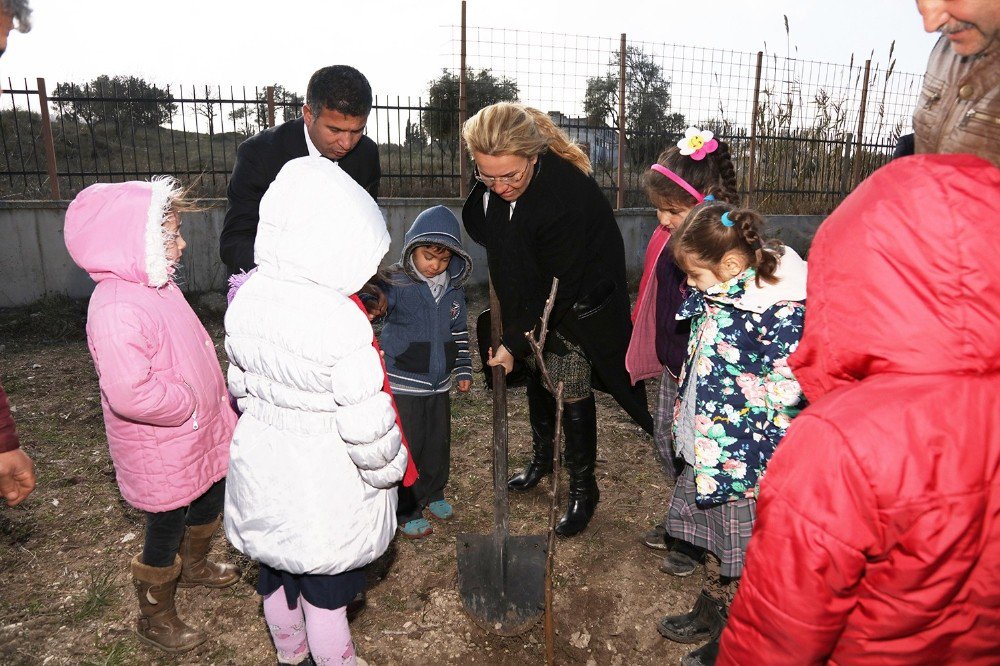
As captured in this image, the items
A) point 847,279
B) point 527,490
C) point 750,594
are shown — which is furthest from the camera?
point 527,490

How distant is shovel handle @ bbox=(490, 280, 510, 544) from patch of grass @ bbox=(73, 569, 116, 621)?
153cm

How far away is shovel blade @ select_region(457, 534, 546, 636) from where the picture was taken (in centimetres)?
251

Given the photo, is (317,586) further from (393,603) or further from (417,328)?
(417,328)

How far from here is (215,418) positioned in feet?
7.59

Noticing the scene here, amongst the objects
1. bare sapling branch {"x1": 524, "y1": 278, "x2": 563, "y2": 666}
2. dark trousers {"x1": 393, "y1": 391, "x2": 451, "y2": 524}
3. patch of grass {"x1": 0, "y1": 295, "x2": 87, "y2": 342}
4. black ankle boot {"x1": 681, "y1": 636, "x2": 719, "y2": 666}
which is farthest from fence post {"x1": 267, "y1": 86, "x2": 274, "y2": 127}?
black ankle boot {"x1": 681, "y1": 636, "x2": 719, "y2": 666}

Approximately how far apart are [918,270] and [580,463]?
226 cm

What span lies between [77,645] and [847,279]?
108 inches

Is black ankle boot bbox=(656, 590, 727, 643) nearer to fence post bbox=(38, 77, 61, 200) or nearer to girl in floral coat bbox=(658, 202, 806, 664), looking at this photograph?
girl in floral coat bbox=(658, 202, 806, 664)

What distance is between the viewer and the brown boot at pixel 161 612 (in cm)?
231

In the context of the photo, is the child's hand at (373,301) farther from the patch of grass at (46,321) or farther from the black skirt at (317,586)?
the patch of grass at (46,321)

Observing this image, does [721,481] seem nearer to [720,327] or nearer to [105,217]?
[720,327]

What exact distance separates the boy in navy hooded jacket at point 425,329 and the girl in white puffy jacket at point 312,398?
98 cm

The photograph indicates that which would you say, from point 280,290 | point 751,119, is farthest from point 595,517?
point 751,119

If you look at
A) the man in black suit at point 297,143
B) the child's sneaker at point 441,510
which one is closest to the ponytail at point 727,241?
the man in black suit at point 297,143
